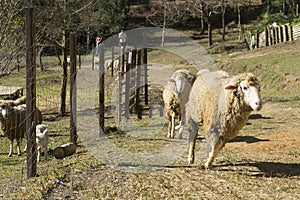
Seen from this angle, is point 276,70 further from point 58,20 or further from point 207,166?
point 207,166

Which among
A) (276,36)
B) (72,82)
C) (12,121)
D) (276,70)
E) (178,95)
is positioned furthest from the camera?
(276,36)

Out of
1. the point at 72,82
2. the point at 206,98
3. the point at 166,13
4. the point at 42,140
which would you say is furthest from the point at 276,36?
the point at 206,98

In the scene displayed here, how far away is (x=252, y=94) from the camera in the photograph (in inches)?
239

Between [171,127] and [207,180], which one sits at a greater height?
[171,127]

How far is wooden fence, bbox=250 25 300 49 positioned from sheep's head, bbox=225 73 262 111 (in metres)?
20.5

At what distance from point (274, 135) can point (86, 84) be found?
13.4 m

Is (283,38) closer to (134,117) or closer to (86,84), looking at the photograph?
(86,84)

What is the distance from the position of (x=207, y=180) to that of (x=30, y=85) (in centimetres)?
279

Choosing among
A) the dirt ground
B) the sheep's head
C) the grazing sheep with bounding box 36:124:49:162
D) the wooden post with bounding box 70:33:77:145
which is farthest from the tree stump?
the sheep's head

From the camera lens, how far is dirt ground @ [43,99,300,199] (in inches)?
218

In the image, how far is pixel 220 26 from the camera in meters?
42.5

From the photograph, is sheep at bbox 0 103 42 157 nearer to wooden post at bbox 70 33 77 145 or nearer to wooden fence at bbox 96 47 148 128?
wooden post at bbox 70 33 77 145

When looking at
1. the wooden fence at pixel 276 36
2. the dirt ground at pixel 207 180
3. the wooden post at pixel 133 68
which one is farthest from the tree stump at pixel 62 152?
the wooden fence at pixel 276 36

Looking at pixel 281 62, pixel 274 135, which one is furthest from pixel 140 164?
pixel 281 62
